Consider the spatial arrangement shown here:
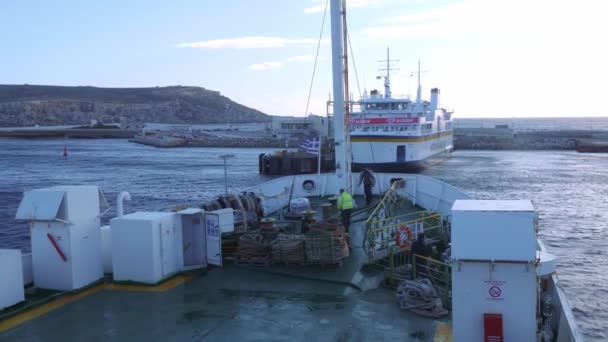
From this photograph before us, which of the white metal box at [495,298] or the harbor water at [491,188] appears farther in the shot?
the harbor water at [491,188]

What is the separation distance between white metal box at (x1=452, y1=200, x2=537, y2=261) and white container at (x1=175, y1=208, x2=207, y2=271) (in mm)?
5141

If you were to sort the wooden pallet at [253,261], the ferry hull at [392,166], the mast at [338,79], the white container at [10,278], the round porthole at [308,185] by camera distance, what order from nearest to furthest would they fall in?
the white container at [10,278] → the wooden pallet at [253,261] → the mast at [338,79] → the round porthole at [308,185] → the ferry hull at [392,166]

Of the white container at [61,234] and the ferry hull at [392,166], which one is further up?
the white container at [61,234]

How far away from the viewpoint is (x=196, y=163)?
62.9 m

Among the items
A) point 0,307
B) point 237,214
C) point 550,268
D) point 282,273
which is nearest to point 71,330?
point 0,307

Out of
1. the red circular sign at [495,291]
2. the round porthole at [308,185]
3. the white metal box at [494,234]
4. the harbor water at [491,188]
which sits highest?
the white metal box at [494,234]

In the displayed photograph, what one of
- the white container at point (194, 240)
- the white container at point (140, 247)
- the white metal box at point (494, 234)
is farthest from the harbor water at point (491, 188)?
the white container at point (140, 247)

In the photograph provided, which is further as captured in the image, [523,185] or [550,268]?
[523,185]

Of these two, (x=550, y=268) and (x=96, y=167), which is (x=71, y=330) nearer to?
(x=550, y=268)

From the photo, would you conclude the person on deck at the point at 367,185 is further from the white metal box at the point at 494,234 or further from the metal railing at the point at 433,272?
the white metal box at the point at 494,234

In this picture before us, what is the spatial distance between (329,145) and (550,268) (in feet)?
148

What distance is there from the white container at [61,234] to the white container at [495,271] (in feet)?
18.6

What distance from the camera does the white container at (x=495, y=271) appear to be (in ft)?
18.3

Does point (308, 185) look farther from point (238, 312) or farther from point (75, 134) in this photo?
point (75, 134)
